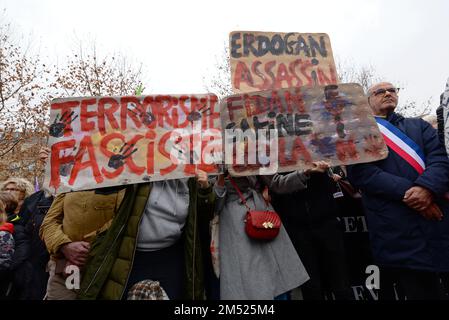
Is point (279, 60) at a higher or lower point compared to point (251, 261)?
higher

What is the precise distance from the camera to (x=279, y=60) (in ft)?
10.7

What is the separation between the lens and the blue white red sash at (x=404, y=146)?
2477 mm

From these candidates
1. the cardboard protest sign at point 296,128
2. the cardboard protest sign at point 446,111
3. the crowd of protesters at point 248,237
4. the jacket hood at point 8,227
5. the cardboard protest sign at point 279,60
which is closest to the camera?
the cardboard protest sign at point 446,111

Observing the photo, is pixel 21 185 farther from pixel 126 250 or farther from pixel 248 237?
pixel 248 237

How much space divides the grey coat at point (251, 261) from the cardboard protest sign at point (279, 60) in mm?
1063

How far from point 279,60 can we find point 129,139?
5.36 ft

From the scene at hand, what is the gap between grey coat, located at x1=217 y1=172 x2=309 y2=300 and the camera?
2.37m

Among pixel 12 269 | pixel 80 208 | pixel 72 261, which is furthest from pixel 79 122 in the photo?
pixel 12 269

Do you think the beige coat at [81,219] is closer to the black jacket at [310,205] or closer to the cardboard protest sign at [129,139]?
the cardboard protest sign at [129,139]

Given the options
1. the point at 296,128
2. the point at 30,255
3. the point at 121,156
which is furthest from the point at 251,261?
the point at 30,255

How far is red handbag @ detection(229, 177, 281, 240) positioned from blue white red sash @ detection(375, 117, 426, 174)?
3.54 feet

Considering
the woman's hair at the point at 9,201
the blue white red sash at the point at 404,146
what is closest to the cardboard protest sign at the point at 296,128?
the blue white red sash at the point at 404,146

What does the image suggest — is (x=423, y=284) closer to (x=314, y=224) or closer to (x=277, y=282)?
(x=314, y=224)

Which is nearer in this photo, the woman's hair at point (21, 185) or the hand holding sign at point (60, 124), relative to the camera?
the hand holding sign at point (60, 124)
